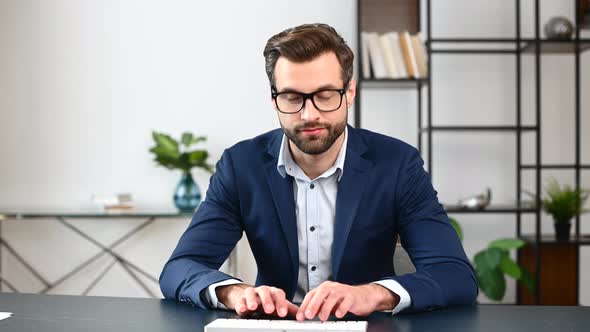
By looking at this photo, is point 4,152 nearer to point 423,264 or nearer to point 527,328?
point 423,264

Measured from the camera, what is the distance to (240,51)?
13.8ft

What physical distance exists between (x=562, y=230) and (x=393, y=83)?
1.16 m

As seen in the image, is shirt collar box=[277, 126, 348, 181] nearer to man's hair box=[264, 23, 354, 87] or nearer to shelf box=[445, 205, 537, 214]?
man's hair box=[264, 23, 354, 87]

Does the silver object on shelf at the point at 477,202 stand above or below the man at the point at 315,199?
→ below

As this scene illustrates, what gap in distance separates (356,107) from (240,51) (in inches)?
29.8

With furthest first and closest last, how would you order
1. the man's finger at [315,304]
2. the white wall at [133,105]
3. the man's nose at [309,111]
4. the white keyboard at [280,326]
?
the white wall at [133,105] < the man's nose at [309,111] < the man's finger at [315,304] < the white keyboard at [280,326]

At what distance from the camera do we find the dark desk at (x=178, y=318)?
4.45 ft

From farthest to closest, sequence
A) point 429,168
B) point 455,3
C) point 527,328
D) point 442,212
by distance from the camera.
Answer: point 455,3 → point 429,168 → point 442,212 → point 527,328

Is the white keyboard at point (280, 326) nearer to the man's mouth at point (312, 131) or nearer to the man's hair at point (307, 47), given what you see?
the man's mouth at point (312, 131)

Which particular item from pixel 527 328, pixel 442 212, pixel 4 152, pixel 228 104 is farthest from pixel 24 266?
pixel 527 328

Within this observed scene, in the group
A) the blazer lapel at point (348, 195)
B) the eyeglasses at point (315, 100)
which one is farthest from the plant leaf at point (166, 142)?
the eyeglasses at point (315, 100)

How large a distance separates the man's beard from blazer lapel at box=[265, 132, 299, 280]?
0.13 metres

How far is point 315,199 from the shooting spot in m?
1.95

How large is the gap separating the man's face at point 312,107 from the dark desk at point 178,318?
1.66 ft
